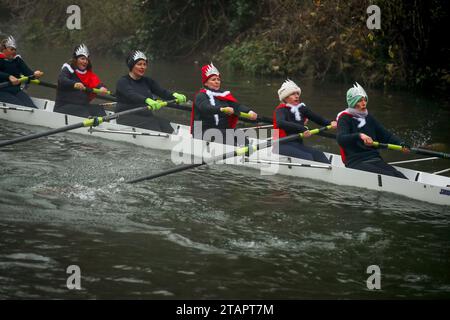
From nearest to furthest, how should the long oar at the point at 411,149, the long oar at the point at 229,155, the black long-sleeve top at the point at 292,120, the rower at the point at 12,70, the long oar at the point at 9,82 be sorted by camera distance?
the long oar at the point at 411,149 → the long oar at the point at 229,155 → the black long-sleeve top at the point at 292,120 → the long oar at the point at 9,82 → the rower at the point at 12,70

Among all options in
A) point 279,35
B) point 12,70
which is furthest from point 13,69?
point 279,35

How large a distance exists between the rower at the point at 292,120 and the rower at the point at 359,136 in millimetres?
935

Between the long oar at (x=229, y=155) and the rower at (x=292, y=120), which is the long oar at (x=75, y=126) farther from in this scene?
the rower at (x=292, y=120)

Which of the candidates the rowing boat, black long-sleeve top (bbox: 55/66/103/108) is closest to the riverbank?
the rowing boat

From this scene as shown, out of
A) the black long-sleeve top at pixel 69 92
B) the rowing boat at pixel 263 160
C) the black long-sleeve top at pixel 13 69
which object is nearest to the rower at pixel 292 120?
the rowing boat at pixel 263 160

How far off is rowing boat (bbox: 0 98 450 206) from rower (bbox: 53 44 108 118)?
0.43m

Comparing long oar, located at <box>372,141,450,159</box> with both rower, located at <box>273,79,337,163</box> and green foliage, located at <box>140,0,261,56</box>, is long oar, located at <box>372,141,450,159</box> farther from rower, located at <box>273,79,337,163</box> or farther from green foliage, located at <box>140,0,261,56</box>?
green foliage, located at <box>140,0,261,56</box>

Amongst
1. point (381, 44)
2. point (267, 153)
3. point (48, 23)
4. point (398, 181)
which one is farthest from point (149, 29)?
point (398, 181)

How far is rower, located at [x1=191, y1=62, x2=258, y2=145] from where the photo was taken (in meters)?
14.0

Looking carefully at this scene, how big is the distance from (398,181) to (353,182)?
2.76ft

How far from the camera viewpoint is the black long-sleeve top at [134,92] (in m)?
15.1
